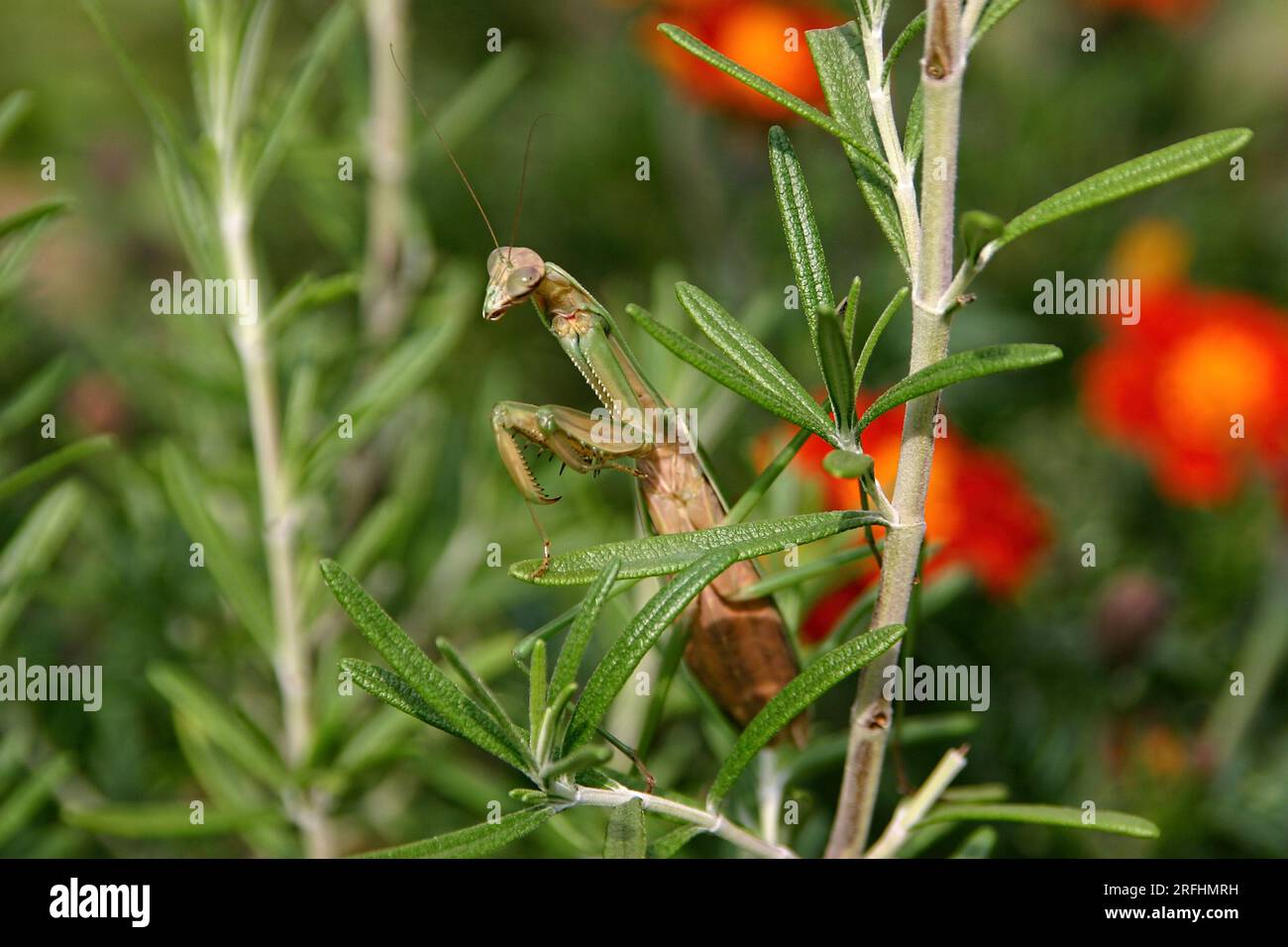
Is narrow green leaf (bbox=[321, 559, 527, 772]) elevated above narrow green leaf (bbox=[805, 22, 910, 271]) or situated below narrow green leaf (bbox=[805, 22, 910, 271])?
A: below

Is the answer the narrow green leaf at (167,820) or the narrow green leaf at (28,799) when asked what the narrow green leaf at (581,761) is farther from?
the narrow green leaf at (28,799)

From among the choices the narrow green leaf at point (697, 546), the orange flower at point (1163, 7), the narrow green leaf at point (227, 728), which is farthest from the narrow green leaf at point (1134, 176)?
the orange flower at point (1163, 7)

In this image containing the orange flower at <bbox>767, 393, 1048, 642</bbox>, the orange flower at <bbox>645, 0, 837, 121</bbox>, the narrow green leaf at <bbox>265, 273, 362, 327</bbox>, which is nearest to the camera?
the narrow green leaf at <bbox>265, 273, 362, 327</bbox>

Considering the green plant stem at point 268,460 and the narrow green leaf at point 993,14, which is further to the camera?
the green plant stem at point 268,460

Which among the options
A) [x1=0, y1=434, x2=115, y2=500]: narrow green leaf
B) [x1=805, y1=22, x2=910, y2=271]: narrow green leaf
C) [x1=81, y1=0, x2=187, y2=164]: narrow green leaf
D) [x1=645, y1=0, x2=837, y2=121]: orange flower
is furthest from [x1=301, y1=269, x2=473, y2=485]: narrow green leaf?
[x1=645, y1=0, x2=837, y2=121]: orange flower

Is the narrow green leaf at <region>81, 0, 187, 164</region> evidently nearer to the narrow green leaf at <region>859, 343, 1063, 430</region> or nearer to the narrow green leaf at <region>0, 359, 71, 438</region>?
the narrow green leaf at <region>0, 359, 71, 438</region>
